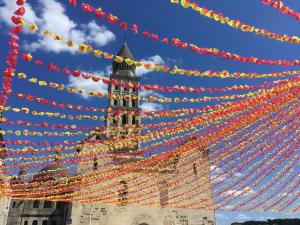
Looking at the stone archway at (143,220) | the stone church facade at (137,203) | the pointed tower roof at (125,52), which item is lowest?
the stone archway at (143,220)

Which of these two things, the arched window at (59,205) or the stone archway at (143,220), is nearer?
the stone archway at (143,220)

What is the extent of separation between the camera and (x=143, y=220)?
24578 mm

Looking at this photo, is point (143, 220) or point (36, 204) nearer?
point (143, 220)

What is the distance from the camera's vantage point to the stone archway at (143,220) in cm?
2430

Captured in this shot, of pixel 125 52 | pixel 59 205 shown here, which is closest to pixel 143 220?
pixel 59 205

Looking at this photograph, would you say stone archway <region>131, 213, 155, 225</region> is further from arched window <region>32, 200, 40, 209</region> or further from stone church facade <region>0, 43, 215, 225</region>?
arched window <region>32, 200, 40, 209</region>

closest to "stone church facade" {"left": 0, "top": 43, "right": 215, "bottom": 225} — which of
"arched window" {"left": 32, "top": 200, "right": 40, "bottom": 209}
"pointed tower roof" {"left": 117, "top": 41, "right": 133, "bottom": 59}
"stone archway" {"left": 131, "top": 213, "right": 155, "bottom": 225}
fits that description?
"stone archway" {"left": 131, "top": 213, "right": 155, "bottom": 225}

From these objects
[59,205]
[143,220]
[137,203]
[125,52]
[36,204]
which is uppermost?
[125,52]

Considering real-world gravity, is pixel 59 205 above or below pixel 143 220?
above

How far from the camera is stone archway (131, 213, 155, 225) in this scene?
2430 centimetres

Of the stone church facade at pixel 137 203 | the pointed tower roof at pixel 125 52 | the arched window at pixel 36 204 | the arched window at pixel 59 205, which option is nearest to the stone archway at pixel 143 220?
the stone church facade at pixel 137 203

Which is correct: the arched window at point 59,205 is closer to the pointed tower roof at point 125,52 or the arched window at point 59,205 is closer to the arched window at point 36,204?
the arched window at point 36,204

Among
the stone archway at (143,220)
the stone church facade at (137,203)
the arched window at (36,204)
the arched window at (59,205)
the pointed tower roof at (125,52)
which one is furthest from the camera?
the pointed tower roof at (125,52)

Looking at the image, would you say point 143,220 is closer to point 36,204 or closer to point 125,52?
point 36,204
